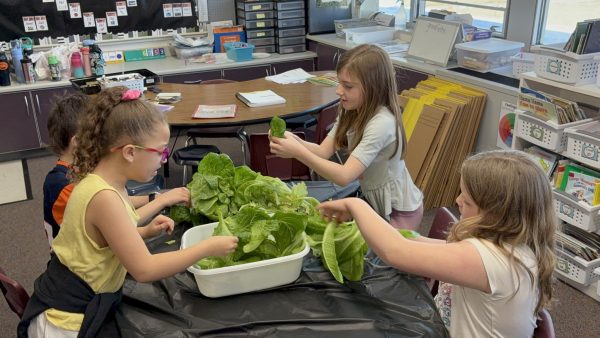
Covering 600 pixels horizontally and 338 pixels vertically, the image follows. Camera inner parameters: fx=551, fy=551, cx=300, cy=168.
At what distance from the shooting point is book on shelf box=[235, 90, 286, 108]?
3.50m

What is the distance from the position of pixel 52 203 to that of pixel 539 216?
1.61 metres

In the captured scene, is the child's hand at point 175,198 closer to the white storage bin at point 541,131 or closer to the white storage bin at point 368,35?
the white storage bin at point 541,131

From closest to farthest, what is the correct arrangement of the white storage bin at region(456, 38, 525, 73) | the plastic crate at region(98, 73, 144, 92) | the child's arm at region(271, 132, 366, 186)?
the child's arm at region(271, 132, 366, 186) < the plastic crate at region(98, 73, 144, 92) < the white storage bin at region(456, 38, 525, 73)

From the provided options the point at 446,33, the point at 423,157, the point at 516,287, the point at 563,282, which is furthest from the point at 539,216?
the point at 446,33

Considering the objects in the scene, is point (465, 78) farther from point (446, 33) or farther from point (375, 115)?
point (375, 115)

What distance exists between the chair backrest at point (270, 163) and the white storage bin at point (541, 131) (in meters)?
1.21

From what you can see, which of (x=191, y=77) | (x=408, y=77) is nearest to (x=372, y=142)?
(x=408, y=77)

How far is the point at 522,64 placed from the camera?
349cm

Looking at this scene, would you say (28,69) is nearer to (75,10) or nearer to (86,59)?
(86,59)

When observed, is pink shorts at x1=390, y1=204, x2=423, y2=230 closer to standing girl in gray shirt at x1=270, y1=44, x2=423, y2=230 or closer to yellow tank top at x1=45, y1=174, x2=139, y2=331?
standing girl in gray shirt at x1=270, y1=44, x2=423, y2=230

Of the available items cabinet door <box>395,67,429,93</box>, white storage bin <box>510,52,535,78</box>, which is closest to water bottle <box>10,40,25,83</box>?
cabinet door <box>395,67,429,93</box>

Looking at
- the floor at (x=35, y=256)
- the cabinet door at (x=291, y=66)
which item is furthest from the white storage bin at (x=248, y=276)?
the cabinet door at (x=291, y=66)

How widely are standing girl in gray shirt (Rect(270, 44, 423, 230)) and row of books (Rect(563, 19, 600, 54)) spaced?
1140 millimetres

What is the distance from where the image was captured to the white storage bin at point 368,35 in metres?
4.81
